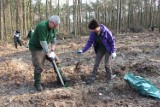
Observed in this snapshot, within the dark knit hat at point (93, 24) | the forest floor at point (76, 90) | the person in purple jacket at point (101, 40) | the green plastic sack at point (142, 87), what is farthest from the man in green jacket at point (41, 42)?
the green plastic sack at point (142, 87)

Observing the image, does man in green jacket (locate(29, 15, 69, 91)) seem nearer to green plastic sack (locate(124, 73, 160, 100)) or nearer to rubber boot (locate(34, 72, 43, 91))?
rubber boot (locate(34, 72, 43, 91))

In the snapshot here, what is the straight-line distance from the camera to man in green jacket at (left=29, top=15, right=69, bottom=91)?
6539 millimetres

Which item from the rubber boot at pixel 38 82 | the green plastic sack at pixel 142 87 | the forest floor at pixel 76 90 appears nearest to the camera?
the forest floor at pixel 76 90

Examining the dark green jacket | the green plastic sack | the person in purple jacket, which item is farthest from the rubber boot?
the green plastic sack

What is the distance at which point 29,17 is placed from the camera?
140 ft

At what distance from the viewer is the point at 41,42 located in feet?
21.5

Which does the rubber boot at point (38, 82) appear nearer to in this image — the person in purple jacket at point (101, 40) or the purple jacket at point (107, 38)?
the person in purple jacket at point (101, 40)

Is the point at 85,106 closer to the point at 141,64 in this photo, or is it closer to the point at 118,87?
the point at 118,87

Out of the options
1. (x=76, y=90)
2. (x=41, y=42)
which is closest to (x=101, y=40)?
(x=76, y=90)

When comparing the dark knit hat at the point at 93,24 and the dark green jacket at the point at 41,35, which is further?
the dark knit hat at the point at 93,24

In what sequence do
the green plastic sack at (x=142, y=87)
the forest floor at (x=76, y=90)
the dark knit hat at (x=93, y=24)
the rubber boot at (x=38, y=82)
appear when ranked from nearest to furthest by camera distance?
the forest floor at (x=76, y=90)
the green plastic sack at (x=142, y=87)
the dark knit hat at (x=93, y=24)
the rubber boot at (x=38, y=82)

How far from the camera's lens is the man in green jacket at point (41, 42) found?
21.5 feet

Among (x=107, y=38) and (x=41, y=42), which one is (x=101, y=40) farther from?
(x=41, y=42)

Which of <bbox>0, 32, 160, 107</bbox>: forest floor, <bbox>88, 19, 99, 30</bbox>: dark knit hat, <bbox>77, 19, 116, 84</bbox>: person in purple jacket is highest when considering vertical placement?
<bbox>88, 19, 99, 30</bbox>: dark knit hat
